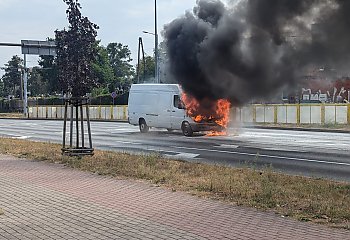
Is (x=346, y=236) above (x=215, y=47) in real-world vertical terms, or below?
below

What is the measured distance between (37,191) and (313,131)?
874 inches

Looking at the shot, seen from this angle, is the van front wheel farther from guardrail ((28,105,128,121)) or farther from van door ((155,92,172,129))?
guardrail ((28,105,128,121))

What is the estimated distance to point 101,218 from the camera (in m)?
7.03

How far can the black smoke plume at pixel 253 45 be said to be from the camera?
1577cm

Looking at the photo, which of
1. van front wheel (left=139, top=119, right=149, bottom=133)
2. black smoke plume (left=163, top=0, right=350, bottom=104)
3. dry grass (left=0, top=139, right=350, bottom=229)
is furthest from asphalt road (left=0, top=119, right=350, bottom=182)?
van front wheel (left=139, top=119, right=149, bottom=133)

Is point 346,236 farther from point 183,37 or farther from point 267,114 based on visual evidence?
point 267,114

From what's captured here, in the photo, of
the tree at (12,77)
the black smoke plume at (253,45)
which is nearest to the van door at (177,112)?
the black smoke plume at (253,45)

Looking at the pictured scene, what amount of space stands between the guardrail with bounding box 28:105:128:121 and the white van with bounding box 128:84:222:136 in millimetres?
19372

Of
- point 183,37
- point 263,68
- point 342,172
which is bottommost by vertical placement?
point 342,172

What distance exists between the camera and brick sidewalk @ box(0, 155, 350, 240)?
6141 millimetres

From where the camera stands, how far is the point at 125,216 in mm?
7145

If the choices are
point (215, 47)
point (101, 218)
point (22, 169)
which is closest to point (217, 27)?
point (215, 47)

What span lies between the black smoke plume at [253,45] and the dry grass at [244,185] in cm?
559

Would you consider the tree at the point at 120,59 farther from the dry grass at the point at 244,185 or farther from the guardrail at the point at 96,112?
the dry grass at the point at 244,185
